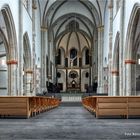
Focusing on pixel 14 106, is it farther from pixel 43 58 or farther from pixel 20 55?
pixel 43 58

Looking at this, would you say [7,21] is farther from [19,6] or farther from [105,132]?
[105,132]

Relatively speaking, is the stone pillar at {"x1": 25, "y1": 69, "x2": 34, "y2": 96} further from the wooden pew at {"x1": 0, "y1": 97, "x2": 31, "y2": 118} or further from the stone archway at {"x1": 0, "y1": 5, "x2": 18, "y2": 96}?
the wooden pew at {"x1": 0, "y1": 97, "x2": 31, "y2": 118}

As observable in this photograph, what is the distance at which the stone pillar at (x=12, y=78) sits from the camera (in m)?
20.6

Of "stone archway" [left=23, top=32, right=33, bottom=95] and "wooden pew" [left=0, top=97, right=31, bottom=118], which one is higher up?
"stone archway" [left=23, top=32, right=33, bottom=95]

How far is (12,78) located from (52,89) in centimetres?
1972

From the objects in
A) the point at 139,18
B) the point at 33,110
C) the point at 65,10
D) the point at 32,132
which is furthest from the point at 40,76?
the point at 32,132

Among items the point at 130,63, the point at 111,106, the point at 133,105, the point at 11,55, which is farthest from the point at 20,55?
the point at 133,105

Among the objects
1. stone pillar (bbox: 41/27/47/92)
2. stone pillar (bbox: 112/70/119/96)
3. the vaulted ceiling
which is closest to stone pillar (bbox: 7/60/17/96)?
stone pillar (bbox: 112/70/119/96)

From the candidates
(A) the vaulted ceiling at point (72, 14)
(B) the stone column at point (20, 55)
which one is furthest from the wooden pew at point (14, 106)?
(A) the vaulted ceiling at point (72, 14)

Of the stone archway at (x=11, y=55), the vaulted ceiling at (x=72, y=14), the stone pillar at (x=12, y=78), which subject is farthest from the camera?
the vaulted ceiling at (x=72, y=14)

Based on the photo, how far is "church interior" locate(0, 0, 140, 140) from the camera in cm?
857

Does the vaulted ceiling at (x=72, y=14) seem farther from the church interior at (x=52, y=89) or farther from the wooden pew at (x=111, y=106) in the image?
the wooden pew at (x=111, y=106)

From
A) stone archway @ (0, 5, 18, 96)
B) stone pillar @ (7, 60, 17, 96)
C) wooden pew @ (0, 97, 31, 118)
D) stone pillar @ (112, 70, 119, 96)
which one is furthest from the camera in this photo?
stone pillar @ (112, 70, 119, 96)

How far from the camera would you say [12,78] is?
67.5ft
